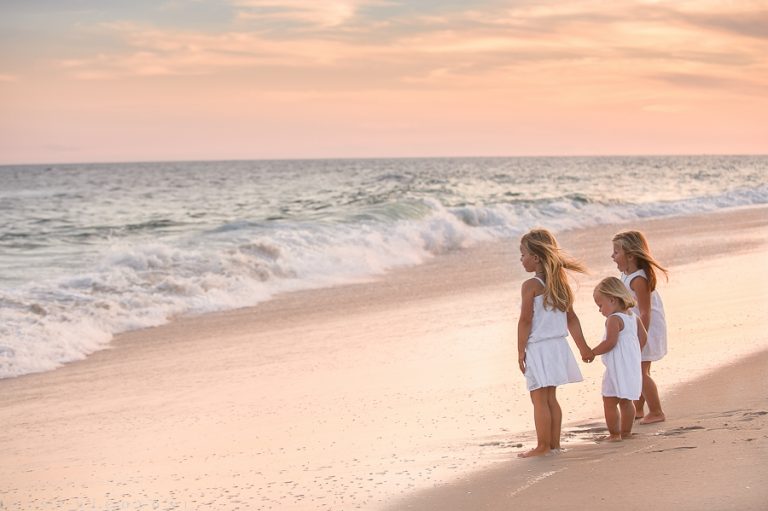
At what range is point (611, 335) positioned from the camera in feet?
18.2

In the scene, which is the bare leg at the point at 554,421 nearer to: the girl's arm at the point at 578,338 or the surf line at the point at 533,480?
the girl's arm at the point at 578,338

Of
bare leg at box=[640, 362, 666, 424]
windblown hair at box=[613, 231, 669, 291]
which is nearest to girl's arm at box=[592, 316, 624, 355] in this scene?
bare leg at box=[640, 362, 666, 424]

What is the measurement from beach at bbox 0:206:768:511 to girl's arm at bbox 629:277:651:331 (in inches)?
24.4

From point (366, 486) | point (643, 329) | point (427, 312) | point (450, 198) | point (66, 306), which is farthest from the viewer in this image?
point (450, 198)

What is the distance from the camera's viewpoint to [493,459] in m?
5.13

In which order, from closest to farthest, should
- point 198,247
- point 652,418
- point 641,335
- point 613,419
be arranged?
1. point 613,419
2. point 652,418
3. point 641,335
4. point 198,247

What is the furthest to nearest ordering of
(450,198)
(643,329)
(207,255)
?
(450,198) < (207,255) < (643,329)

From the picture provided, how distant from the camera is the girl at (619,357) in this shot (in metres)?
5.43

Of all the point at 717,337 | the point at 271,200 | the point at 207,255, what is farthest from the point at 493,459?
the point at 271,200

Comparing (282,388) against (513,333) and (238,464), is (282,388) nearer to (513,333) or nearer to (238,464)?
(238,464)

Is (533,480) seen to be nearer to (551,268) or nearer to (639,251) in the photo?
(551,268)

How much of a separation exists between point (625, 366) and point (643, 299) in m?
0.68

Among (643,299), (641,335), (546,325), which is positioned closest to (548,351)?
(546,325)

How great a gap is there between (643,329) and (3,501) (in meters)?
3.93
